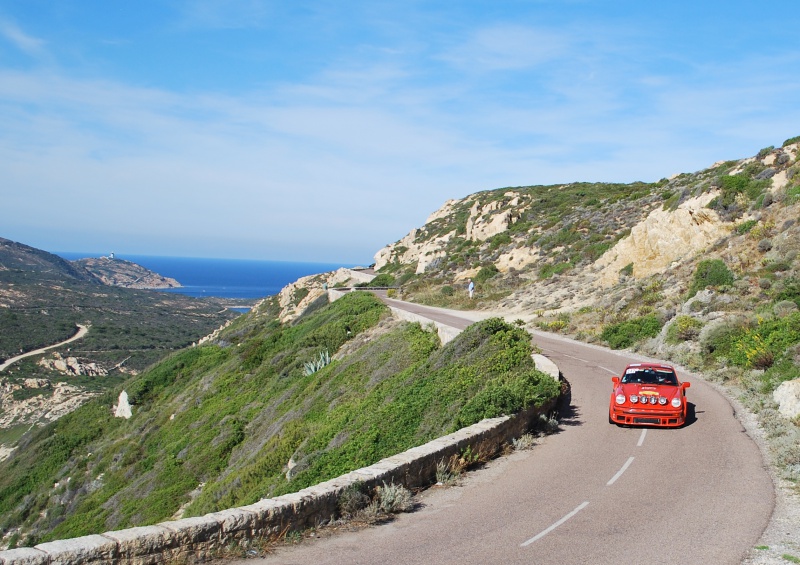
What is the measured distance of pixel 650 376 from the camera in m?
14.0

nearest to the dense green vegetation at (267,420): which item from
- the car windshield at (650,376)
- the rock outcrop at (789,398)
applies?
the car windshield at (650,376)

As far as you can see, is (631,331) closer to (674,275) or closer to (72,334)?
(674,275)

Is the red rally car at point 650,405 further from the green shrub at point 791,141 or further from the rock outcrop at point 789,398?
the green shrub at point 791,141

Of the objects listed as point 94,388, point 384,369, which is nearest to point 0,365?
point 94,388

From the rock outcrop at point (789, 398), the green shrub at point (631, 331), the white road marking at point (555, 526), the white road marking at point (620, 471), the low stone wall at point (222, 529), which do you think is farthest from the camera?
the green shrub at point (631, 331)

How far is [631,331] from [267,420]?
1467 cm

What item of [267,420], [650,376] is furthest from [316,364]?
[650,376]

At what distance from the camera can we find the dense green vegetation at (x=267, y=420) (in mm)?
15188

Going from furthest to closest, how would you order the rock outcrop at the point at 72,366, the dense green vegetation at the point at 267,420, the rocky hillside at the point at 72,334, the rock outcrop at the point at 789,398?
the rock outcrop at the point at 72,366 → the rocky hillside at the point at 72,334 → the dense green vegetation at the point at 267,420 → the rock outcrop at the point at 789,398

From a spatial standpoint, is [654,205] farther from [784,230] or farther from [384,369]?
[384,369]

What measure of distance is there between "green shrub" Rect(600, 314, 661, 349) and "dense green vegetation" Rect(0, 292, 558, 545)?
270 inches

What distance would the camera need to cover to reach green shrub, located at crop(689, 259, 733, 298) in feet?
80.4

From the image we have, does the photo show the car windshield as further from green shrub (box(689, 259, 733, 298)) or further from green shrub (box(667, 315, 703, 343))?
green shrub (box(689, 259, 733, 298))

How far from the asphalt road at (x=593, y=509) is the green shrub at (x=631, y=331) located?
1188 cm
